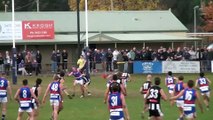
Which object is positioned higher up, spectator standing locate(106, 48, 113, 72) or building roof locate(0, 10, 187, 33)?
building roof locate(0, 10, 187, 33)

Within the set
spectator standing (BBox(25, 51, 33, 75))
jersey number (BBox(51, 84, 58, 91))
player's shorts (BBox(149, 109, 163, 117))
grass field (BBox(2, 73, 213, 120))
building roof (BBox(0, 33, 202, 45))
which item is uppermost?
building roof (BBox(0, 33, 202, 45))

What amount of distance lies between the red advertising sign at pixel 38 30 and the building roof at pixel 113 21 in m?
6.29

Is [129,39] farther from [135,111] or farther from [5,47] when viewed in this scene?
[135,111]

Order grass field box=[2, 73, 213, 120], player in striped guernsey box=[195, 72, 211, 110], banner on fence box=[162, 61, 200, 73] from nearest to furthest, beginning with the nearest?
grass field box=[2, 73, 213, 120]
player in striped guernsey box=[195, 72, 211, 110]
banner on fence box=[162, 61, 200, 73]

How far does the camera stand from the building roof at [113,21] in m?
60.1

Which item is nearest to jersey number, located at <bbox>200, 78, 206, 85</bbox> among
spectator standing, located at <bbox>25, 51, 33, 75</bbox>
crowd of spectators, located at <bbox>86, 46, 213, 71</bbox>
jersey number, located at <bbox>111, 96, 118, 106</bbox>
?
jersey number, located at <bbox>111, 96, 118, 106</bbox>

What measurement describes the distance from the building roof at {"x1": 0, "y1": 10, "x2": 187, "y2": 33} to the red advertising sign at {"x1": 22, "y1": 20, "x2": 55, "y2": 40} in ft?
20.6

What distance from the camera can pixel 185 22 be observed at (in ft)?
338

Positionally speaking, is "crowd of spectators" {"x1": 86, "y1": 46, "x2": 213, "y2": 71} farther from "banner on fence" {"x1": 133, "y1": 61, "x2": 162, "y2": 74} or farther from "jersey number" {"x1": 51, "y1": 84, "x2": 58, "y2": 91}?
"jersey number" {"x1": 51, "y1": 84, "x2": 58, "y2": 91}

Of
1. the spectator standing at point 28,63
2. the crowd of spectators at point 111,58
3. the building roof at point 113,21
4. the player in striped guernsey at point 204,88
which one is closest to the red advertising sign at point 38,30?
the crowd of spectators at point 111,58

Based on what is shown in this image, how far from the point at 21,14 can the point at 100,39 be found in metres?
10.1

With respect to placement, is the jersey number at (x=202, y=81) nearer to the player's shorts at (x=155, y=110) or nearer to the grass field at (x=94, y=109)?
the grass field at (x=94, y=109)

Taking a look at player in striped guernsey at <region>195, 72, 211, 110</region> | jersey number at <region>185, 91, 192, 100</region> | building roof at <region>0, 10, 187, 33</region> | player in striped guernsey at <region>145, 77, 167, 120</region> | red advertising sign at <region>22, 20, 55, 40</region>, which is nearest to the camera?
player in striped guernsey at <region>145, 77, 167, 120</region>

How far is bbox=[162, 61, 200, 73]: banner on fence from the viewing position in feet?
155
